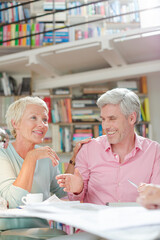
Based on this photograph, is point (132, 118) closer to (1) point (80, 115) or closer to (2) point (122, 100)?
(2) point (122, 100)

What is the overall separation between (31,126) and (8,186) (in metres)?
0.44

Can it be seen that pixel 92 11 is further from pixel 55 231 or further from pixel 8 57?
pixel 55 231

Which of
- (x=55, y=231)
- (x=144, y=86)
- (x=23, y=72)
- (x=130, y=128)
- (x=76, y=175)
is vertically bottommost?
(x=55, y=231)

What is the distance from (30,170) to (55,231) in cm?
30

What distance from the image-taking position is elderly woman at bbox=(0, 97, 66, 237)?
1250mm

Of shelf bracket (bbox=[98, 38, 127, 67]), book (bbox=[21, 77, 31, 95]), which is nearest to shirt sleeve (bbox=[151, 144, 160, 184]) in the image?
shelf bracket (bbox=[98, 38, 127, 67])

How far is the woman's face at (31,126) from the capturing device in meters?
1.65

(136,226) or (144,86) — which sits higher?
(144,86)

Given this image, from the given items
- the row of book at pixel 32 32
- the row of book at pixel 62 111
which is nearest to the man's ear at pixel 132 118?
the row of book at pixel 62 111

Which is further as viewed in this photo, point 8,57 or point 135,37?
point 8,57

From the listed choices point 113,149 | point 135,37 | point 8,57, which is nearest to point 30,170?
point 113,149

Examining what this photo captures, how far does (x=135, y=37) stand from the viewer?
3.73m

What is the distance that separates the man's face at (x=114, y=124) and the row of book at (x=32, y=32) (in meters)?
3.25

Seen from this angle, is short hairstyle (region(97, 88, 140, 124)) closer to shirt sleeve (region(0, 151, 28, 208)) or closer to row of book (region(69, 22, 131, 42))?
shirt sleeve (region(0, 151, 28, 208))
